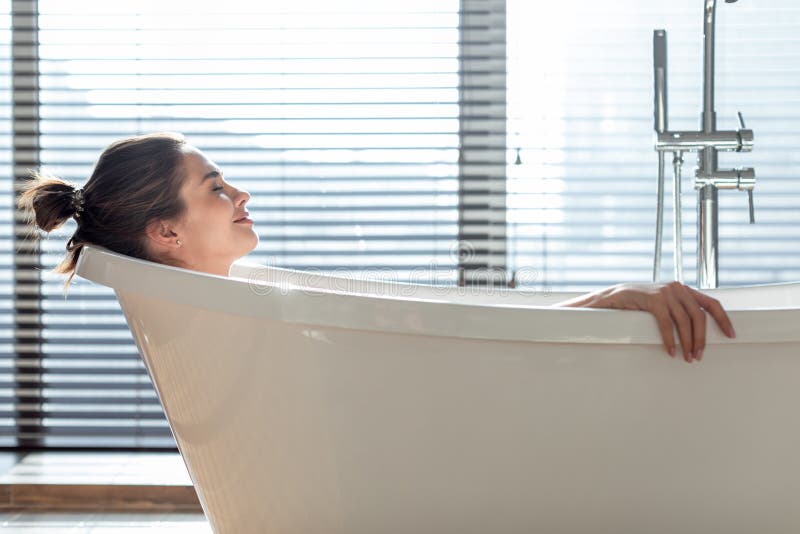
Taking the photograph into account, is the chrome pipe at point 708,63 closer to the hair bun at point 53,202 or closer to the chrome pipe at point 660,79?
the chrome pipe at point 660,79

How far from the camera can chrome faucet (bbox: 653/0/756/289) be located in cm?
168

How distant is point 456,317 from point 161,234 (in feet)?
2.37

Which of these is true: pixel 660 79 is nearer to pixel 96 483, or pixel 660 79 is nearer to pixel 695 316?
pixel 695 316

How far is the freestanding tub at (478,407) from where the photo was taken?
1019mm

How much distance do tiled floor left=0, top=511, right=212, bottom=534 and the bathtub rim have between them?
1.09 metres

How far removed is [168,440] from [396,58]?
1.41 m

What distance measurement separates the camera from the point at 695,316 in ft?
3.23

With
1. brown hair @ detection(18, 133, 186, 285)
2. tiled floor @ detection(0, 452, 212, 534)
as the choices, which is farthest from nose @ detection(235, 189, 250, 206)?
tiled floor @ detection(0, 452, 212, 534)

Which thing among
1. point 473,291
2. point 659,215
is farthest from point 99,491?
point 659,215

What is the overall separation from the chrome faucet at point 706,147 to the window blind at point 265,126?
Result: 35.7 inches

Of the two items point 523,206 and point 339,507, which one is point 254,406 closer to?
point 339,507

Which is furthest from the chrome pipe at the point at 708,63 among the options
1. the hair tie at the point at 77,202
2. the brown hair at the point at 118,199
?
the hair tie at the point at 77,202

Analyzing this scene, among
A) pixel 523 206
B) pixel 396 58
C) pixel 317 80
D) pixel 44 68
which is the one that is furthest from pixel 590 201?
pixel 44 68

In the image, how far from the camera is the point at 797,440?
1.05m
